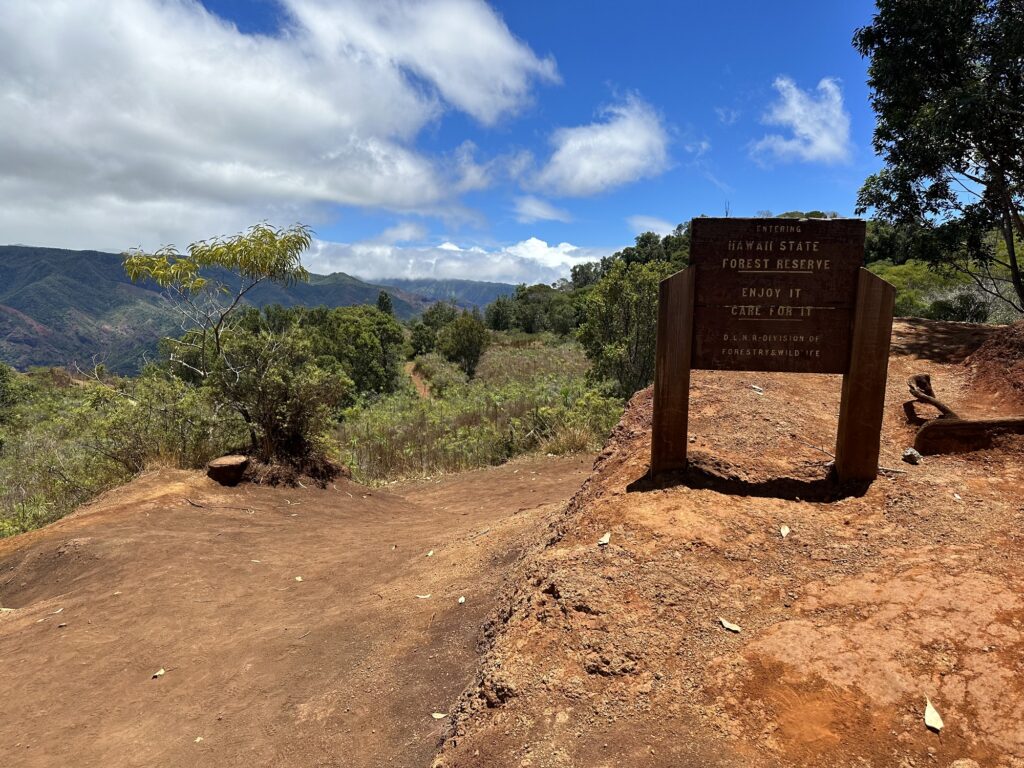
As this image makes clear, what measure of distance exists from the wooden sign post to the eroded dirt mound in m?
3.35

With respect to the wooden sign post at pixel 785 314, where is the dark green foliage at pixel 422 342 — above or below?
below

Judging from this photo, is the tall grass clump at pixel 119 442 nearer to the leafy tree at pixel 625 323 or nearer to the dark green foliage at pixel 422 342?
the leafy tree at pixel 625 323

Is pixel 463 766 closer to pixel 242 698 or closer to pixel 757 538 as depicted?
pixel 242 698

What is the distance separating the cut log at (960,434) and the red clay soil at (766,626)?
5.6 inches

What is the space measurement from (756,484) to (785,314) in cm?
120

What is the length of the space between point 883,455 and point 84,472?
32.6 ft

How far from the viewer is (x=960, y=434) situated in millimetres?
4547

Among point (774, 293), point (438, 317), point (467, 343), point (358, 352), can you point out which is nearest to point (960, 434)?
point (774, 293)

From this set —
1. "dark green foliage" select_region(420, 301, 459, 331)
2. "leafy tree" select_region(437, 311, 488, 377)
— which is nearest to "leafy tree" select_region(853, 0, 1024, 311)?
"leafy tree" select_region(437, 311, 488, 377)

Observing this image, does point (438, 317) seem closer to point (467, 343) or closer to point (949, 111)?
point (467, 343)

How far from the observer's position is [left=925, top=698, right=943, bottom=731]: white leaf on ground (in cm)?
199

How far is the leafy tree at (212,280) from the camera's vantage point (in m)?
8.13

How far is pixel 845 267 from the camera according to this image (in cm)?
388

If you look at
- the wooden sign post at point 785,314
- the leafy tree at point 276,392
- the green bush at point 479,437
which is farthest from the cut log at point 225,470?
the wooden sign post at point 785,314
